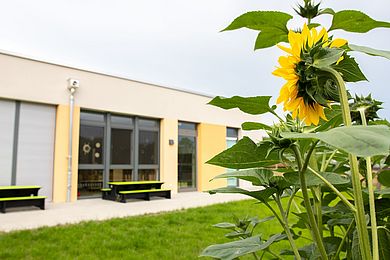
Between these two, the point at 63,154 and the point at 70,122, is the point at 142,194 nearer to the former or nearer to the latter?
the point at 63,154

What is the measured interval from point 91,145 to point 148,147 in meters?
2.07

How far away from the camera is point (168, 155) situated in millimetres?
11258

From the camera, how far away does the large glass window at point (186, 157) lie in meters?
11.9

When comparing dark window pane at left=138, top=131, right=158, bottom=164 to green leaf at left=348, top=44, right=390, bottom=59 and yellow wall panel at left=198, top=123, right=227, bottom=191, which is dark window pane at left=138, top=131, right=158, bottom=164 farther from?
green leaf at left=348, top=44, right=390, bottom=59

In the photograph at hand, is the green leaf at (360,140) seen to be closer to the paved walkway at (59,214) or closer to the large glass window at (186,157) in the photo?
the paved walkway at (59,214)

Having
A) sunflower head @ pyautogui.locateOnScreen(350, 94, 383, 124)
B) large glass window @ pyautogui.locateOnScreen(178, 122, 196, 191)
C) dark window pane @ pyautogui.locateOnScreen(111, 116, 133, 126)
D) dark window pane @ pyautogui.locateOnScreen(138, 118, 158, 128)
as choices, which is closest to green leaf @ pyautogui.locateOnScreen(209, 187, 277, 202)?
sunflower head @ pyautogui.locateOnScreen(350, 94, 383, 124)

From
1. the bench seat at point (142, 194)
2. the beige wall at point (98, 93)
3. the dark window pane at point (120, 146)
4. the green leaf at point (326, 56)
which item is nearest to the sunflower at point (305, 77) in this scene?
the green leaf at point (326, 56)

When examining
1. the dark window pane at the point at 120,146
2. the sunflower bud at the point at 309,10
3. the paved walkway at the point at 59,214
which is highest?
the dark window pane at the point at 120,146

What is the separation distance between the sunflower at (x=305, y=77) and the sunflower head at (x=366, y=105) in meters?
0.19

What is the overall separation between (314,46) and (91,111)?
9.81m

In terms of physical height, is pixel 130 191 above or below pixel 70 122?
below

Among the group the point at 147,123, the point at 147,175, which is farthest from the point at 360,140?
the point at 147,123

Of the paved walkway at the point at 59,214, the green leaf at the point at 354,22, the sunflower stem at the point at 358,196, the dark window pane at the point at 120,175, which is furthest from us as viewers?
the dark window pane at the point at 120,175

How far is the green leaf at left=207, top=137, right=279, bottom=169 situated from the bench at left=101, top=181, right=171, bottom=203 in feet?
27.3
